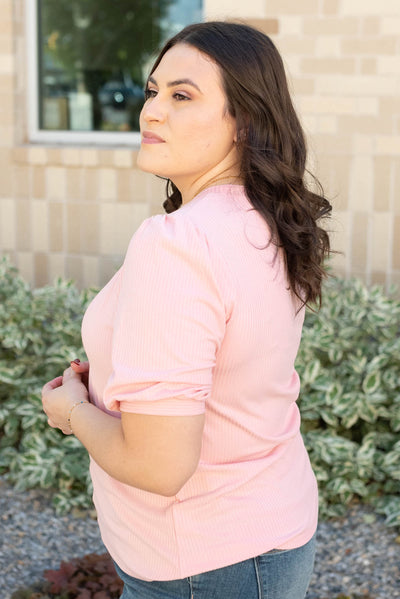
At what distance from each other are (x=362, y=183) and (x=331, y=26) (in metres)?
0.90

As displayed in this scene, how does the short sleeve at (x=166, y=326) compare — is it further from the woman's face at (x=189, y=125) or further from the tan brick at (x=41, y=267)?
the tan brick at (x=41, y=267)

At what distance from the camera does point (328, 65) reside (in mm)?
Result: 4566

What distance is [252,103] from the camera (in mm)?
1355

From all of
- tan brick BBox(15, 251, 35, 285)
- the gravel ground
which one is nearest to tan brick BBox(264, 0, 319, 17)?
tan brick BBox(15, 251, 35, 285)

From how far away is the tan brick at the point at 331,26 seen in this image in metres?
4.51

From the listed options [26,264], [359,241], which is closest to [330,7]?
[359,241]

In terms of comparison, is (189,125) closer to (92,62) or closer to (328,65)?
(328,65)

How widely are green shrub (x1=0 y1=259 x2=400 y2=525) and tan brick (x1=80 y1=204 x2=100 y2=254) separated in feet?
3.35

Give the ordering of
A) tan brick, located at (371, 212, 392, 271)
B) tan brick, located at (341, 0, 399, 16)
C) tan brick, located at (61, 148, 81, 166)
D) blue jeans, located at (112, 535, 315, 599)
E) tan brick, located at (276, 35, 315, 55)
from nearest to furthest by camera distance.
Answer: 1. blue jeans, located at (112, 535, 315, 599)
2. tan brick, located at (341, 0, 399, 16)
3. tan brick, located at (276, 35, 315, 55)
4. tan brick, located at (371, 212, 392, 271)
5. tan brick, located at (61, 148, 81, 166)

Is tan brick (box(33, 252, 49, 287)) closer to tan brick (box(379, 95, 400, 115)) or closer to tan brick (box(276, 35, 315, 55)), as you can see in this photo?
tan brick (box(276, 35, 315, 55))

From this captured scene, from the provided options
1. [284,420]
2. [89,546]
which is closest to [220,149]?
[284,420]

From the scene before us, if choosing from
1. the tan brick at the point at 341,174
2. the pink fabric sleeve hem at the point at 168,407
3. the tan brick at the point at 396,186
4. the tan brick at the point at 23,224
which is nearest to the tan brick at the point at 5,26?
the tan brick at the point at 23,224

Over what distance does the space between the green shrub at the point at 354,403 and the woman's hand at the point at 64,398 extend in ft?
6.95

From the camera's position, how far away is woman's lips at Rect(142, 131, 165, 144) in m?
1.37
